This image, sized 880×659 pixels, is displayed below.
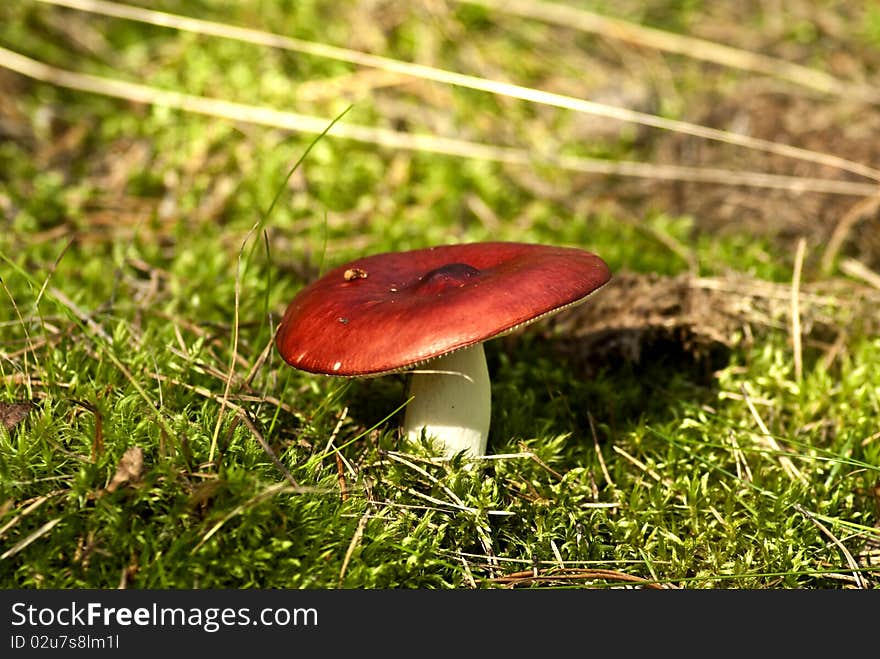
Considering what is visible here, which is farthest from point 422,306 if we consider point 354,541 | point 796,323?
point 796,323

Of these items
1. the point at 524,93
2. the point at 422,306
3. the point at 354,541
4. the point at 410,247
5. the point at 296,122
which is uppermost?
the point at 524,93

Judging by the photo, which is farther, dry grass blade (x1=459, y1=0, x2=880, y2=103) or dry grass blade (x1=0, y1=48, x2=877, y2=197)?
dry grass blade (x1=459, y1=0, x2=880, y2=103)

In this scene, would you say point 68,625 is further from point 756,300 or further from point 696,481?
point 756,300

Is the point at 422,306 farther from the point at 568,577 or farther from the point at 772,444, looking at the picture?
the point at 772,444

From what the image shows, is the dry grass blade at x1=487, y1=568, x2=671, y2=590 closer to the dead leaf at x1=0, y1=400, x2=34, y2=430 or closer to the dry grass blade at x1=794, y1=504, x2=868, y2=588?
the dry grass blade at x1=794, y1=504, x2=868, y2=588

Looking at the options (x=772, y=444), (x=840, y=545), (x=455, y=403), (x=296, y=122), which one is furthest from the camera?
(x=296, y=122)

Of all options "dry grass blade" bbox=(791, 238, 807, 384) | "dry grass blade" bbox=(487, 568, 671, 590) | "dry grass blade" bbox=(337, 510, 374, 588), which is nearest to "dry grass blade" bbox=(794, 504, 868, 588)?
"dry grass blade" bbox=(487, 568, 671, 590)
